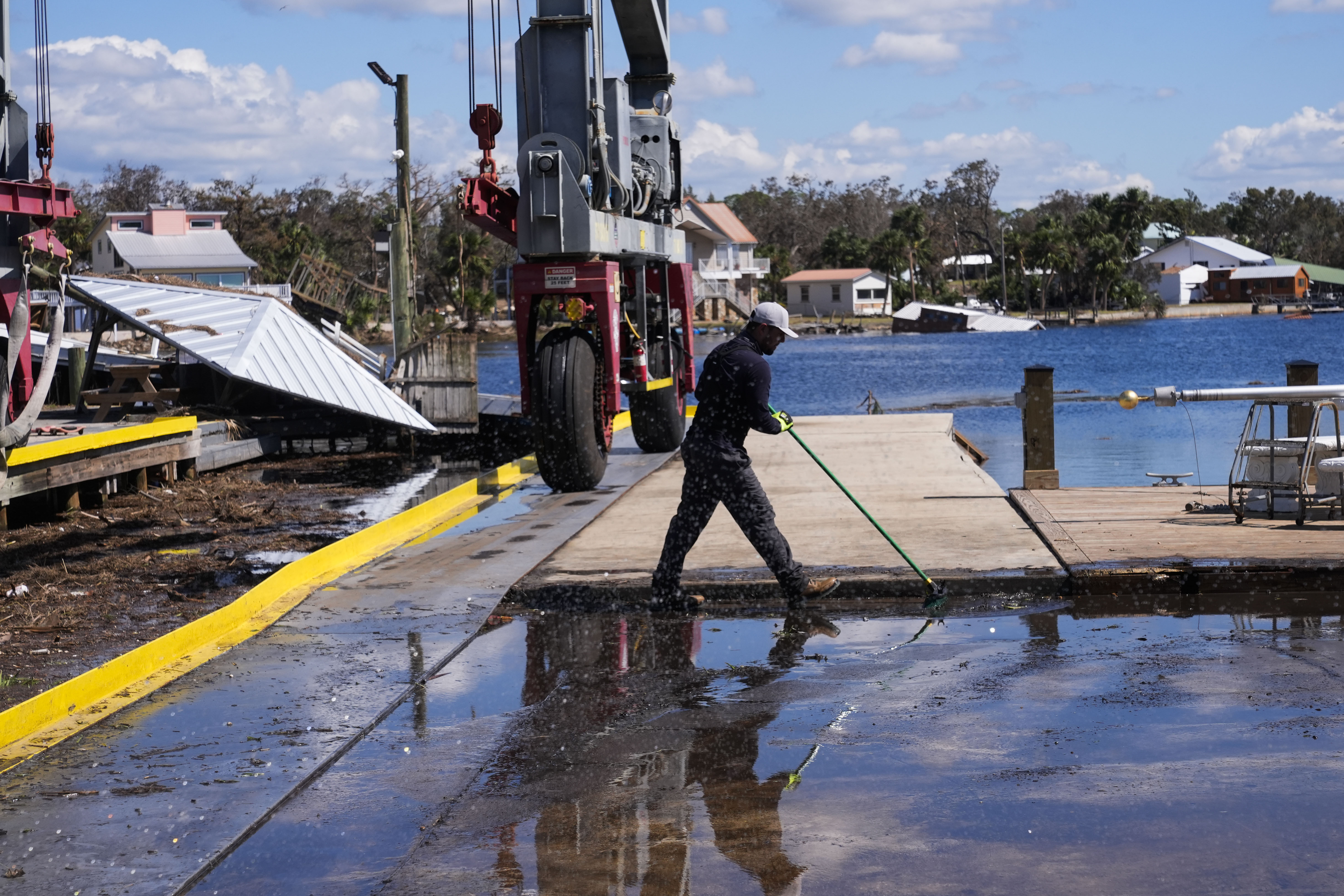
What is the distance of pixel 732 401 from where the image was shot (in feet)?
28.5

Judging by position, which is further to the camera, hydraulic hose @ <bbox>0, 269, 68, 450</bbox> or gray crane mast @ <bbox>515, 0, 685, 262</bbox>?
gray crane mast @ <bbox>515, 0, 685, 262</bbox>

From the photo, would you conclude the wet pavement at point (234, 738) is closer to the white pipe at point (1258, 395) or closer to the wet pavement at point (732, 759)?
the wet pavement at point (732, 759)

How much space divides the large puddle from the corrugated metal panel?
8117 centimetres

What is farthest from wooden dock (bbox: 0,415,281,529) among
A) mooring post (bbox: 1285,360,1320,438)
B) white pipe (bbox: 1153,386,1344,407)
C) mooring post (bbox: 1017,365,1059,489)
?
mooring post (bbox: 1285,360,1320,438)

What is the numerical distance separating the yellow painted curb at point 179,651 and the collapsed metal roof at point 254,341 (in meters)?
6.25

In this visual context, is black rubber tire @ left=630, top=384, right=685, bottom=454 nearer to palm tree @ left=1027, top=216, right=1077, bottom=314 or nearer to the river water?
the river water

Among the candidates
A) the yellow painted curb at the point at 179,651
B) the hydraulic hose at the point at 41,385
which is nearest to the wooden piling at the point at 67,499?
the yellow painted curb at the point at 179,651

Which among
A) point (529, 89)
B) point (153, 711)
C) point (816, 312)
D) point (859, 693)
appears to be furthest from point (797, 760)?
point (816, 312)

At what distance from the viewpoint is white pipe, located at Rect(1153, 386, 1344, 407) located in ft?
34.6

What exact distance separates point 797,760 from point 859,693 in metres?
1.09

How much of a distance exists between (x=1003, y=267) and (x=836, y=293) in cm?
1461

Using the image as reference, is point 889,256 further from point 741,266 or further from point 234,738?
point 234,738

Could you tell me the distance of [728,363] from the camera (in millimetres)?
8648

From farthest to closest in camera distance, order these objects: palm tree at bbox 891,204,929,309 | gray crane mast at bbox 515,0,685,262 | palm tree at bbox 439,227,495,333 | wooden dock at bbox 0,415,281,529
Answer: palm tree at bbox 891,204,929,309 → palm tree at bbox 439,227,495,333 → wooden dock at bbox 0,415,281,529 → gray crane mast at bbox 515,0,685,262
